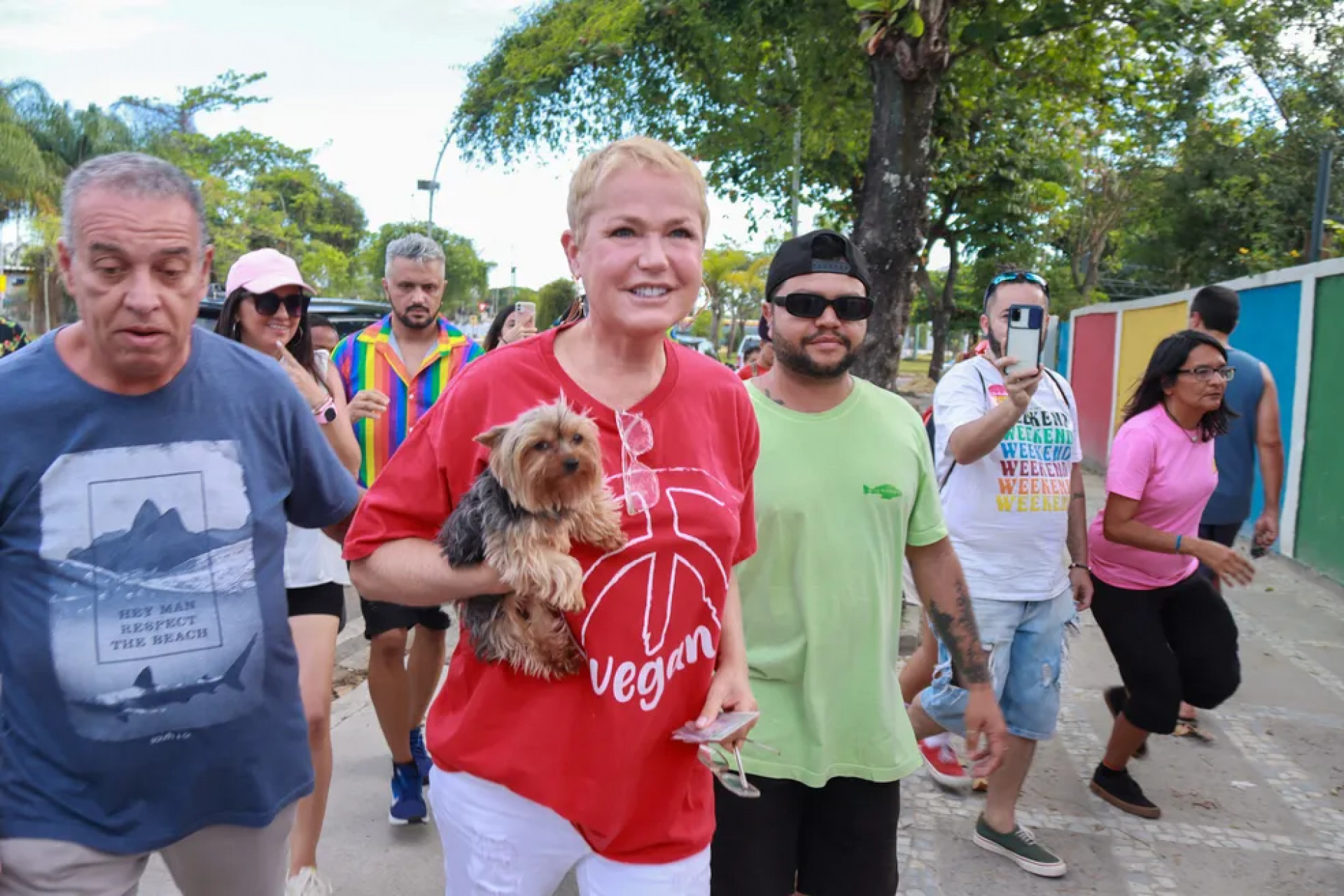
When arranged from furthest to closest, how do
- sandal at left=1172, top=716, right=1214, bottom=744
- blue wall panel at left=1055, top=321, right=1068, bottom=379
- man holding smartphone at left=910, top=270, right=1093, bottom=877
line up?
blue wall panel at left=1055, top=321, right=1068, bottom=379 → sandal at left=1172, top=716, right=1214, bottom=744 → man holding smartphone at left=910, top=270, right=1093, bottom=877

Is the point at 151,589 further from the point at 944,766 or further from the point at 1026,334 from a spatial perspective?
the point at 944,766

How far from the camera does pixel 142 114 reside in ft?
131

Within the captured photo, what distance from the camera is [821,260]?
2922 mm

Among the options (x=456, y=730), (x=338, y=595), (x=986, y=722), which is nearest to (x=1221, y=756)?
(x=986, y=722)

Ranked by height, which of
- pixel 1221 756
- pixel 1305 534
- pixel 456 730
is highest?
pixel 456 730

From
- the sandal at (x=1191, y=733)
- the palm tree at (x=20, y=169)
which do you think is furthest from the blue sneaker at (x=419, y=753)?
the palm tree at (x=20, y=169)

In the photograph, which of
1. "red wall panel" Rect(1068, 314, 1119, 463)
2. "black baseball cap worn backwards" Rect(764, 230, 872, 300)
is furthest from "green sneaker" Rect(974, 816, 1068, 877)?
"red wall panel" Rect(1068, 314, 1119, 463)

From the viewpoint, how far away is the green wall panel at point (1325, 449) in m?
8.61

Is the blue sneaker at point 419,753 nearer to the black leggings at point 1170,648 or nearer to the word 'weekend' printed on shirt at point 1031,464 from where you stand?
the word 'weekend' printed on shirt at point 1031,464

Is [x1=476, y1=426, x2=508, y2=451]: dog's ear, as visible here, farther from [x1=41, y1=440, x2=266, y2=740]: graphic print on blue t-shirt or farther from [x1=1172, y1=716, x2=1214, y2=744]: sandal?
[x1=1172, y1=716, x2=1214, y2=744]: sandal

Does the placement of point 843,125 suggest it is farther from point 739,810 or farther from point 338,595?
point 739,810

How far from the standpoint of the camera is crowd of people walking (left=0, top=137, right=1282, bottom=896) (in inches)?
72.6

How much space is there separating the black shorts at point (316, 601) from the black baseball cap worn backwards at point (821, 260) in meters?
1.85

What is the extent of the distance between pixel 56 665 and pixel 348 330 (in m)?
8.01
